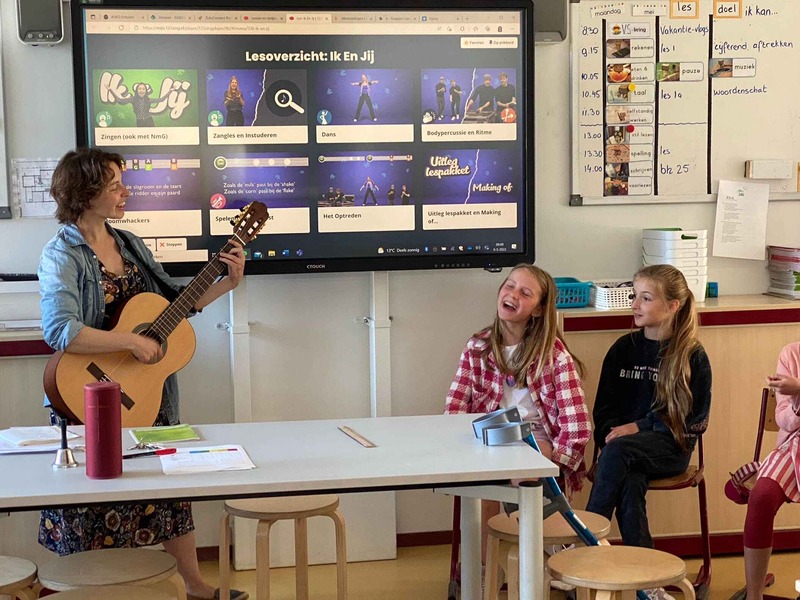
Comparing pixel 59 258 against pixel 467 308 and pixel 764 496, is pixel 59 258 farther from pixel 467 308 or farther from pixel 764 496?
pixel 764 496

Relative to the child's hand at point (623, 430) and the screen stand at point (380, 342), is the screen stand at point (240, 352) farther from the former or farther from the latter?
the child's hand at point (623, 430)

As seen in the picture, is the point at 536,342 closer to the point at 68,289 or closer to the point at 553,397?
the point at 553,397

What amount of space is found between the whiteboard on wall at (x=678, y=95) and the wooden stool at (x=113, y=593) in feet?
8.08

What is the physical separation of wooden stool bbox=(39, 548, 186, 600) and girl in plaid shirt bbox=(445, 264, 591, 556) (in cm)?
131

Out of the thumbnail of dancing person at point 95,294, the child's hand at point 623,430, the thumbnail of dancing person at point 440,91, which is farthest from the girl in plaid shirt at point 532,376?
the thumbnail of dancing person at point 95,294

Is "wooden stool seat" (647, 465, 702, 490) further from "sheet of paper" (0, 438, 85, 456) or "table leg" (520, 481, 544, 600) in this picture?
"sheet of paper" (0, 438, 85, 456)

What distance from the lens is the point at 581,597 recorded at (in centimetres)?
280

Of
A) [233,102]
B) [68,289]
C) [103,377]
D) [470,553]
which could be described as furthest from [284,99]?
[470,553]

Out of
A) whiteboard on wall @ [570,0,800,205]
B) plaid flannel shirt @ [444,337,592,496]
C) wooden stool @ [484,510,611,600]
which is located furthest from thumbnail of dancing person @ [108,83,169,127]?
wooden stool @ [484,510,611,600]

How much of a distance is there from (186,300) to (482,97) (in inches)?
51.9

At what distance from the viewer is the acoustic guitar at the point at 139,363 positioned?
3246 millimetres

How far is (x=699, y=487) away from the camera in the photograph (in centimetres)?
370

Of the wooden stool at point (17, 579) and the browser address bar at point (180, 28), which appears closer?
the wooden stool at point (17, 579)

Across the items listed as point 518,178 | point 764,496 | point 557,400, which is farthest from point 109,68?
point 764,496
